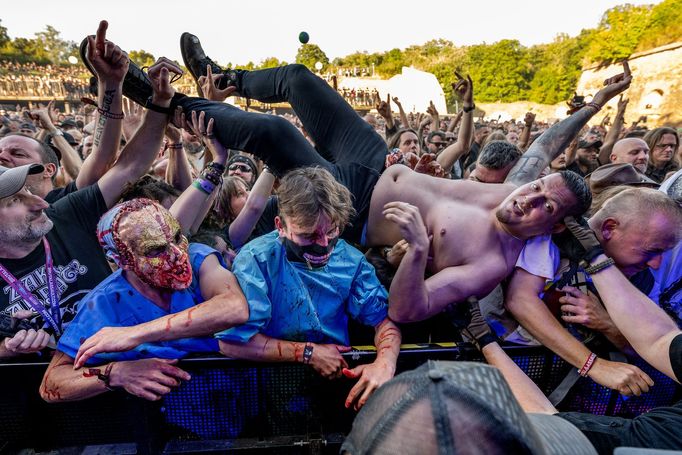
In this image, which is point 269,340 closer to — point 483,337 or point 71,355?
point 71,355

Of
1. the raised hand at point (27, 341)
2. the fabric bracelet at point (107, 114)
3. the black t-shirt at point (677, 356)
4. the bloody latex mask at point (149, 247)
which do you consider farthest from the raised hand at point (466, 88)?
the raised hand at point (27, 341)

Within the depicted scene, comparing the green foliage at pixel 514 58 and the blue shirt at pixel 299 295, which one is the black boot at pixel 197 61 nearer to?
the blue shirt at pixel 299 295

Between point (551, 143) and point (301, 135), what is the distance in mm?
2208

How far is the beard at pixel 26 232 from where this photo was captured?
1962 mm

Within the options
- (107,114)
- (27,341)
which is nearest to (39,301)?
(27,341)

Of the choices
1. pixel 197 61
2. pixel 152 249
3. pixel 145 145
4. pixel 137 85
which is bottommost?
pixel 152 249

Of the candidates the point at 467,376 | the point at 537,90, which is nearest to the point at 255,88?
the point at 467,376

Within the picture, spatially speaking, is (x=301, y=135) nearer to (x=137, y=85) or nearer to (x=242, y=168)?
(x=137, y=85)

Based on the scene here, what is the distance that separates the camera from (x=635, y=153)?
4539 mm

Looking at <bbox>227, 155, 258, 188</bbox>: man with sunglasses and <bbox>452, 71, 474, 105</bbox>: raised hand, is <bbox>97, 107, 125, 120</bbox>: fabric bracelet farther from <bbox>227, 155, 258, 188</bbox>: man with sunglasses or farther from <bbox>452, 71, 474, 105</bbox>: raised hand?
<bbox>452, 71, 474, 105</bbox>: raised hand

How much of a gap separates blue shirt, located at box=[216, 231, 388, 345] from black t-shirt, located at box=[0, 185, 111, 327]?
927 millimetres

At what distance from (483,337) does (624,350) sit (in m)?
0.81

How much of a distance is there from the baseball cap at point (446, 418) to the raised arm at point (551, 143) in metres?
2.57

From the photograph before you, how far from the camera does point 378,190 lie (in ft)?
9.32
